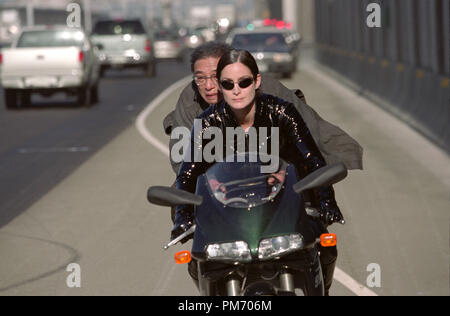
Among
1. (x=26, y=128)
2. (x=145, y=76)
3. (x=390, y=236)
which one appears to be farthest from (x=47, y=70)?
(x=390, y=236)

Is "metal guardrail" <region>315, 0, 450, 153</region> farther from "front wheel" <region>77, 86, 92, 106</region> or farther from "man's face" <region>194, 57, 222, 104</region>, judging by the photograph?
"man's face" <region>194, 57, 222, 104</region>

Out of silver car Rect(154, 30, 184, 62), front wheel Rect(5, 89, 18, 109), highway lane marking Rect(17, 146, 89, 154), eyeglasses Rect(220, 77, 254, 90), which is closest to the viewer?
eyeglasses Rect(220, 77, 254, 90)

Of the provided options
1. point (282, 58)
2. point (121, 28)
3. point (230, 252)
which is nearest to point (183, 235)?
point (230, 252)

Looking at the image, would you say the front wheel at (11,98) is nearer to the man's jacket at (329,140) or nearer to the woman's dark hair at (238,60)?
the man's jacket at (329,140)

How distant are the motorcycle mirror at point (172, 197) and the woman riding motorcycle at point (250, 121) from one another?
230 millimetres

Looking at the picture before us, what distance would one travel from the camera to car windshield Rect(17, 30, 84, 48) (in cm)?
2950

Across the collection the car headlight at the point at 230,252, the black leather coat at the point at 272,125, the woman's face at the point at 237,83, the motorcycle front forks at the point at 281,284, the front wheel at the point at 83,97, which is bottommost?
the front wheel at the point at 83,97

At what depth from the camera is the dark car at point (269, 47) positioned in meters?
38.6

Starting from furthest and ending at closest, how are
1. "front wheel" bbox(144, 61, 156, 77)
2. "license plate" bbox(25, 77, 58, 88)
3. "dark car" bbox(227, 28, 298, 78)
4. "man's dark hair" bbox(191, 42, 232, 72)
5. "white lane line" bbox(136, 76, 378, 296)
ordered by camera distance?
"front wheel" bbox(144, 61, 156, 77), "dark car" bbox(227, 28, 298, 78), "license plate" bbox(25, 77, 58, 88), "white lane line" bbox(136, 76, 378, 296), "man's dark hair" bbox(191, 42, 232, 72)

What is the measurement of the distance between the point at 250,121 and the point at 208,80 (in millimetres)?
1238

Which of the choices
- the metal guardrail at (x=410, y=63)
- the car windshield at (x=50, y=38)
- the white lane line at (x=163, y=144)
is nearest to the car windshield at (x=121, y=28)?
the white lane line at (x=163, y=144)

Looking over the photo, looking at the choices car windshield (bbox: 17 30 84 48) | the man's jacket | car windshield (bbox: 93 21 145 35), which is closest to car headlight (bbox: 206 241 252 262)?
the man's jacket

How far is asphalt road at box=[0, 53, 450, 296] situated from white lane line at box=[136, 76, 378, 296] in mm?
28

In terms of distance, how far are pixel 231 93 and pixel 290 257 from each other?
32.2 inches
